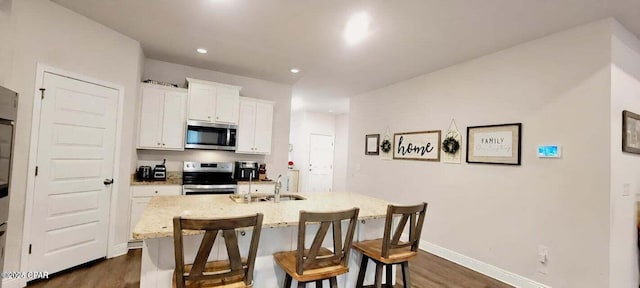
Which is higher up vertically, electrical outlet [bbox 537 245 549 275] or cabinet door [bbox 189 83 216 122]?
cabinet door [bbox 189 83 216 122]

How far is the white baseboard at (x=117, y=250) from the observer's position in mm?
3203

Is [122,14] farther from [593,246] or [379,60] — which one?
[593,246]

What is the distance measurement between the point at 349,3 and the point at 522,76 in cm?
213

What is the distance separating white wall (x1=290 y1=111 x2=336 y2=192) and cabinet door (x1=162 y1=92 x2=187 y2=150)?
4.49 metres

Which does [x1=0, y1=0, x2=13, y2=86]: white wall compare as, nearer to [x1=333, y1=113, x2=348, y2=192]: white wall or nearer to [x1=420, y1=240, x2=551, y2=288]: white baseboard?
[x1=420, y1=240, x2=551, y2=288]: white baseboard

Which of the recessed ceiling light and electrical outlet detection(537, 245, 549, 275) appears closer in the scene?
the recessed ceiling light

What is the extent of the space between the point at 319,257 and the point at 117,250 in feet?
9.40

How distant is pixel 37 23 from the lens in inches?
99.8

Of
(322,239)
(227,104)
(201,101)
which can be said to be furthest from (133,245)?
(322,239)

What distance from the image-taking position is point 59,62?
107 inches

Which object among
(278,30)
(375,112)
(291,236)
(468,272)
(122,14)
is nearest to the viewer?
(291,236)

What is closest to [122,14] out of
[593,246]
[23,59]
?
[23,59]

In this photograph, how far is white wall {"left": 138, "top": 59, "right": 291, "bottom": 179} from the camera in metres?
4.09

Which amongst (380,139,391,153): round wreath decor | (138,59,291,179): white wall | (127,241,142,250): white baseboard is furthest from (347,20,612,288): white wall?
(127,241,142,250): white baseboard
